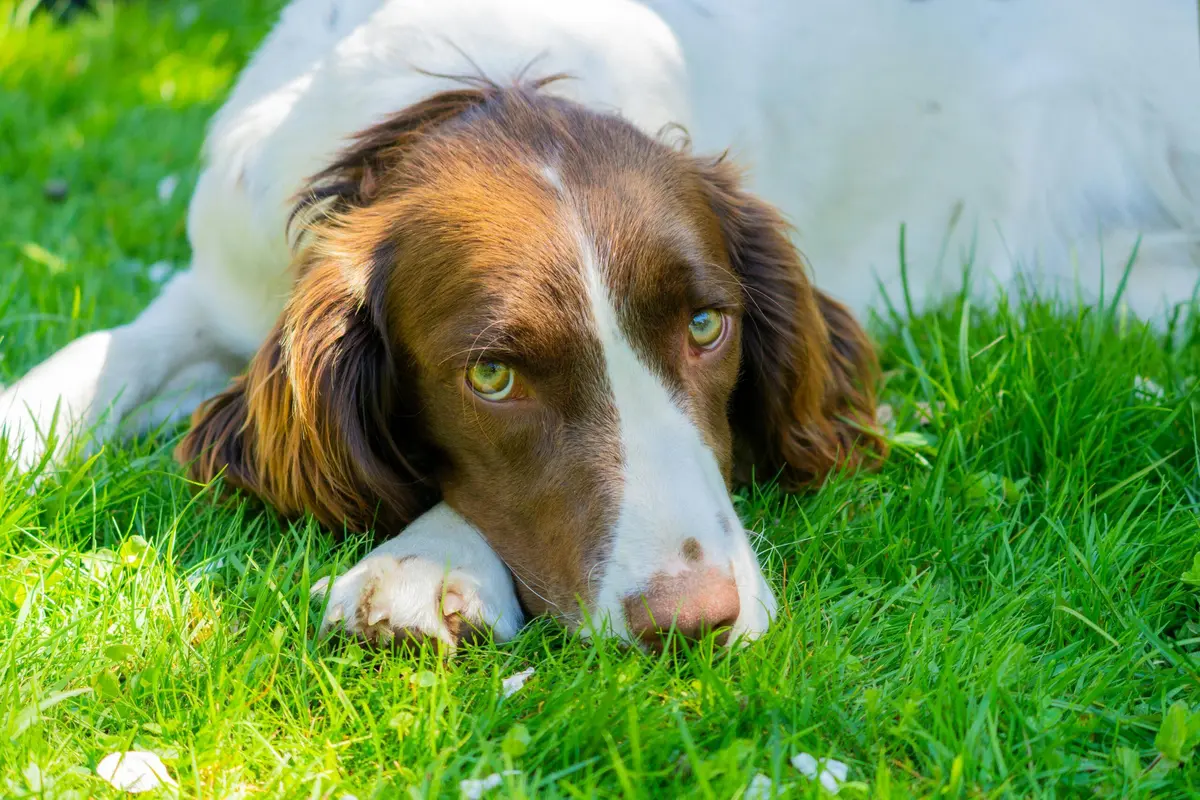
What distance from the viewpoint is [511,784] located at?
1955mm

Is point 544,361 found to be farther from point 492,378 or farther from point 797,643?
point 797,643

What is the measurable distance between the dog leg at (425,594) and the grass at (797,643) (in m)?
0.06

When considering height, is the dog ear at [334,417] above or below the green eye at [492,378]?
below

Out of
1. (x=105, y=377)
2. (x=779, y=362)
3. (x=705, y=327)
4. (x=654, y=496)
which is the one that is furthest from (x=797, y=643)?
(x=105, y=377)

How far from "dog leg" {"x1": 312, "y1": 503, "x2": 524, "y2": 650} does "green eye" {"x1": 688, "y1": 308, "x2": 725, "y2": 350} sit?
64 cm

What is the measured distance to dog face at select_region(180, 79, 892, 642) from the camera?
2.45m

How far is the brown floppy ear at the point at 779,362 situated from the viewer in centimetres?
318

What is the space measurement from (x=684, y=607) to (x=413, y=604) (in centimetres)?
56

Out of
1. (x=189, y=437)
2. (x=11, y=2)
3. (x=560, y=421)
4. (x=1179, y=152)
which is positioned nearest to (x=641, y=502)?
(x=560, y=421)

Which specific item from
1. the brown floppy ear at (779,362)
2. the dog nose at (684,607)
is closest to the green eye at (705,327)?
the brown floppy ear at (779,362)

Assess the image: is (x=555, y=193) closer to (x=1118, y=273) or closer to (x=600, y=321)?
(x=600, y=321)

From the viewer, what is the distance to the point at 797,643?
2395mm

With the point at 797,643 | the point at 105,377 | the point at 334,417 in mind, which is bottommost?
the point at 797,643

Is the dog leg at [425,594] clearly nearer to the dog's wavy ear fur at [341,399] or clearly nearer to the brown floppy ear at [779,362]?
the dog's wavy ear fur at [341,399]
